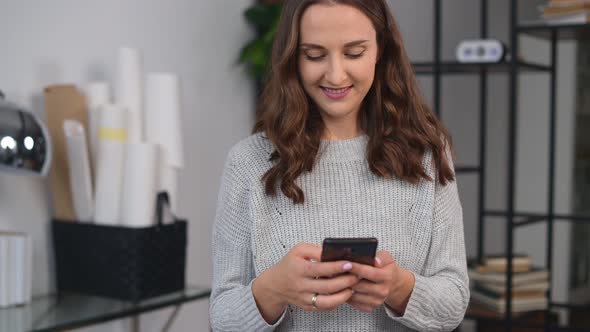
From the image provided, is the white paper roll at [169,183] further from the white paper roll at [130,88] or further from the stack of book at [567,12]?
the stack of book at [567,12]

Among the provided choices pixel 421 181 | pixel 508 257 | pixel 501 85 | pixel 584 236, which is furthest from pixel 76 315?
pixel 584 236

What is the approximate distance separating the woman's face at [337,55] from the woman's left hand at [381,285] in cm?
28

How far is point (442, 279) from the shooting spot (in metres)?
1.26

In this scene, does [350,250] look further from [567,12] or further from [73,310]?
[567,12]

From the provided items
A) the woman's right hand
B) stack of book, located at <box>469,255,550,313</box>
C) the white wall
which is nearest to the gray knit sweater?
the woman's right hand

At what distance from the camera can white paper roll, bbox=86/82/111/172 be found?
6.63ft

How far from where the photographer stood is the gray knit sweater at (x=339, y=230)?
128cm

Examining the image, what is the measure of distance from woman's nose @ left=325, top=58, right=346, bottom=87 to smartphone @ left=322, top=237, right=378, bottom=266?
0.28 metres

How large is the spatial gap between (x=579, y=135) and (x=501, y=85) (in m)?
0.57

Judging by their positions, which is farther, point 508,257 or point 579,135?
point 579,135

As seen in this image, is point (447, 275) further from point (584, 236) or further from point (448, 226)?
point (584, 236)

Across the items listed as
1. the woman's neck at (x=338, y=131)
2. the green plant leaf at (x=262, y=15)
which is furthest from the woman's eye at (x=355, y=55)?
the green plant leaf at (x=262, y=15)

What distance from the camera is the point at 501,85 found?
176 inches

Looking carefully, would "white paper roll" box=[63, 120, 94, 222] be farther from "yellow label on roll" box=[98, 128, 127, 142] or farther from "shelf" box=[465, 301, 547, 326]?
"shelf" box=[465, 301, 547, 326]
